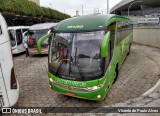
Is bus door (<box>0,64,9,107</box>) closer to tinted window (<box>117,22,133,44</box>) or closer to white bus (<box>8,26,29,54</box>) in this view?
tinted window (<box>117,22,133,44</box>)

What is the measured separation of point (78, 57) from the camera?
583 cm

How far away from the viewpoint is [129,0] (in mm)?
45500

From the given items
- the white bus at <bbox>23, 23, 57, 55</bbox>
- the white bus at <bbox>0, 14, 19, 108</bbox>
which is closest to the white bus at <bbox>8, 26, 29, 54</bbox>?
the white bus at <bbox>23, 23, 57, 55</bbox>

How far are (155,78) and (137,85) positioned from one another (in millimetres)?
1327

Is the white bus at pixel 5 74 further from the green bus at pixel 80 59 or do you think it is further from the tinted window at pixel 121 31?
the tinted window at pixel 121 31

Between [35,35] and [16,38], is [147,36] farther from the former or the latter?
[16,38]

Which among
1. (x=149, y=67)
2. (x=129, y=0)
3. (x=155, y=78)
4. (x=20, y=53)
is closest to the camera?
(x=155, y=78)

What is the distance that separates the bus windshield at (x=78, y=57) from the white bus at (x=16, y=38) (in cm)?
1061

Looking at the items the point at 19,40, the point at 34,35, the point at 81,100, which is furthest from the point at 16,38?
the point at 81,100

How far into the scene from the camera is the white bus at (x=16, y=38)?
51.6 ft

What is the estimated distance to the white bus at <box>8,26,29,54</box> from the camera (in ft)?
51.6

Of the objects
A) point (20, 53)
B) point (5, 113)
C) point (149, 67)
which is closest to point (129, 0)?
point (20, 53)

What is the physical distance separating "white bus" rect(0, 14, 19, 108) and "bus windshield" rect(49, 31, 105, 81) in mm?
1412

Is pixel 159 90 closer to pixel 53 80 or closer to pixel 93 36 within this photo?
pixel 93 36
